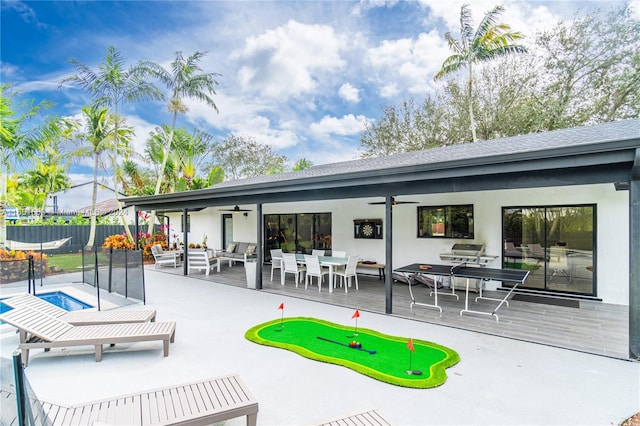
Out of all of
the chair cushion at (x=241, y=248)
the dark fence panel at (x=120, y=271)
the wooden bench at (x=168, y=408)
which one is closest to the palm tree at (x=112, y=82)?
the chair cushion at (x=241, y=248)

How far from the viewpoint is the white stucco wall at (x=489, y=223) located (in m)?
7.29

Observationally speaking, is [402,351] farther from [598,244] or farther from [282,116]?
[282,116]

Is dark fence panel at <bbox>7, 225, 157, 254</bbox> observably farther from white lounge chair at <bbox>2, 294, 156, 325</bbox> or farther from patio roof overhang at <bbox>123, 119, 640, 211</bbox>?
patio roof overhang at <bbox>123, 119, 640, 211</bbox>

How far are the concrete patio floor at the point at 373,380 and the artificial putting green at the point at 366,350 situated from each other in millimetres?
147

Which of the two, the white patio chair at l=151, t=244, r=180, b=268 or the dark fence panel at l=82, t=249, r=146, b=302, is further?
the white patio chair at l=151, t=244, r=180, b=268

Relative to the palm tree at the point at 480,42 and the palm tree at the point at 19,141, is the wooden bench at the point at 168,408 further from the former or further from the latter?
the palm tree at the point at 480,42

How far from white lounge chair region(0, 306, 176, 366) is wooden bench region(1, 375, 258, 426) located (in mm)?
1792

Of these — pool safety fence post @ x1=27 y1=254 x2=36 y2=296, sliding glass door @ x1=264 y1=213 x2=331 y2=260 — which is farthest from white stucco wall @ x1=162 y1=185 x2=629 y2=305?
pool safety fence post @ x1=27 y1=254 x2=36 y2=296

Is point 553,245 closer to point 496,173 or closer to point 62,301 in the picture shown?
point 496,173

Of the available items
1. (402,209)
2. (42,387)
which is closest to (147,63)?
(402,209)

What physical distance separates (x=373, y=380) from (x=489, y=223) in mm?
6525

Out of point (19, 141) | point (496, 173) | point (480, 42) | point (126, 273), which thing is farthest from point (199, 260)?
point (480, 42)

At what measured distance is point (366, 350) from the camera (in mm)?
A: 4762

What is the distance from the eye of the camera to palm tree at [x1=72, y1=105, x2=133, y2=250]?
1633 cm
